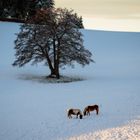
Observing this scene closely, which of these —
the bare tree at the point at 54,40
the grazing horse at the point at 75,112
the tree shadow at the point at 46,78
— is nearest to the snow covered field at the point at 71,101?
the tree shadow at the point at 46,78

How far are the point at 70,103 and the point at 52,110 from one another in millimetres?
2296

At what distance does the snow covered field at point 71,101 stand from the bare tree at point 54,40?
1.98m

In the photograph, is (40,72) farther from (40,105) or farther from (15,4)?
(15,4)

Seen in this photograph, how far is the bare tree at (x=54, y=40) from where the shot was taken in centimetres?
3884

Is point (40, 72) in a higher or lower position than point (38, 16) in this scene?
lower

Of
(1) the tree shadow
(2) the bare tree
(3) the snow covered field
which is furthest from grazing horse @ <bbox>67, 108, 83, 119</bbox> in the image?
(2) the bare tree

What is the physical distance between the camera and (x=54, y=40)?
39094 mm

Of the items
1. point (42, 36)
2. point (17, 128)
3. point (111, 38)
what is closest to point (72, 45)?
point (42, 36)

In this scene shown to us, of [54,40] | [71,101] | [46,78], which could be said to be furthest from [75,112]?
[54,40]

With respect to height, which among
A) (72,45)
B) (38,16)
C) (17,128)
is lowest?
(17,128)

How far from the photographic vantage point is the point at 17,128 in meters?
22.0

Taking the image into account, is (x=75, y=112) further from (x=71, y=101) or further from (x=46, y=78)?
(x=46, y=78)

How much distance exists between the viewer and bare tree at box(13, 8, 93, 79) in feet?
127

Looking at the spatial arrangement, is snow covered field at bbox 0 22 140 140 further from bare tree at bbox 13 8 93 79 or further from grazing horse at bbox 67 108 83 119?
bare tree at bbox 13 8 93 79
